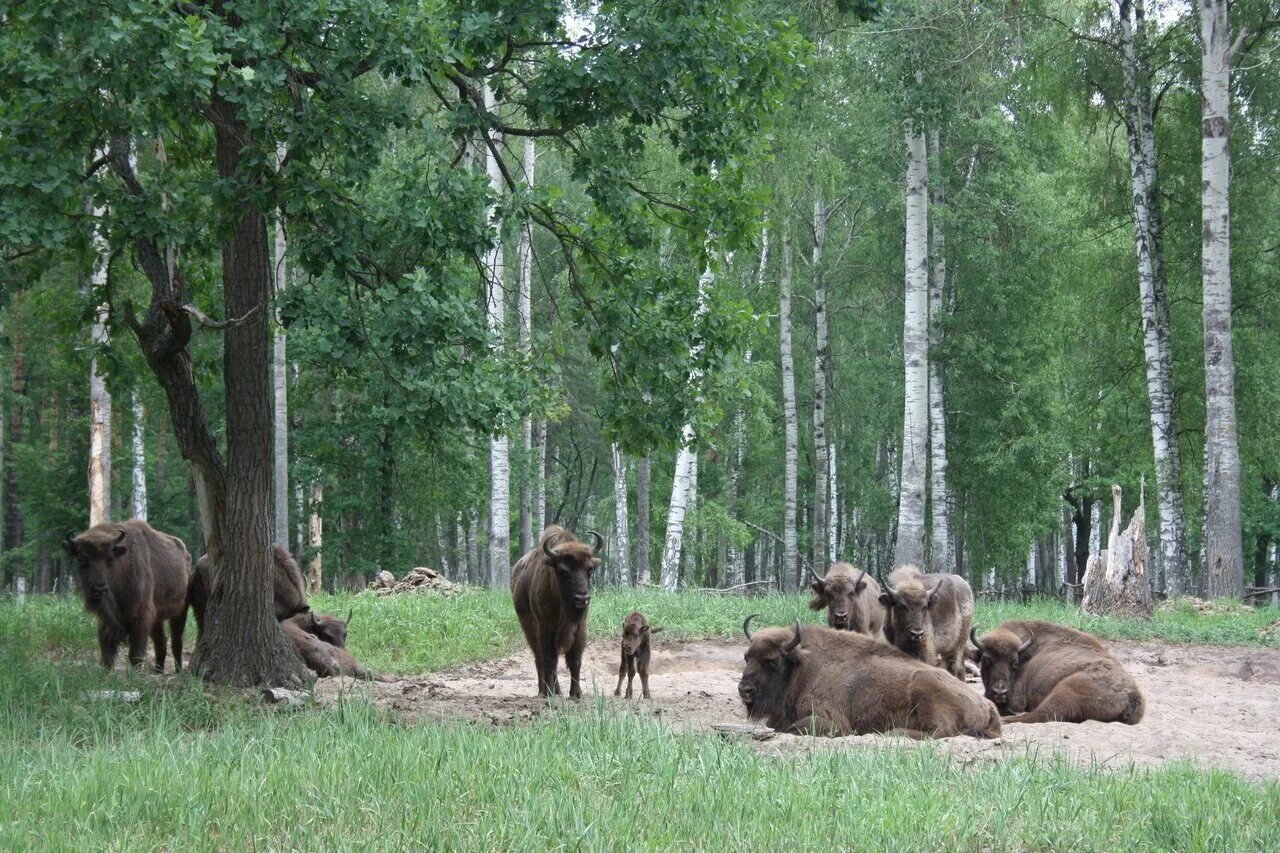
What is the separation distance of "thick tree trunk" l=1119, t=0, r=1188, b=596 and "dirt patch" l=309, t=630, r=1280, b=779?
7.90 meters

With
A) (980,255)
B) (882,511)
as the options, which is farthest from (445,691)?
(882,511)

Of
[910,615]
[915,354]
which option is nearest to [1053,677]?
[910,615]

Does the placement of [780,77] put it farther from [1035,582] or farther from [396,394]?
[1035,582]

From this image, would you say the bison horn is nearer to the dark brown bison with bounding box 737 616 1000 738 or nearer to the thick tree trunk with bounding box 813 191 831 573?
the dark brown bison with bounding box 737 616 1000 738

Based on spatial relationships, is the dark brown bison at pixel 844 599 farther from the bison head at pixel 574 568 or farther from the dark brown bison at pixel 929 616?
the bison head at pixel 574 568

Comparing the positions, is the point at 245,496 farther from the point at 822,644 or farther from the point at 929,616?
the point at 929,616

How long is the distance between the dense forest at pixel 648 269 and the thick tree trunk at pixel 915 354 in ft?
0.25

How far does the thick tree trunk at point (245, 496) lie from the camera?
35.7ft

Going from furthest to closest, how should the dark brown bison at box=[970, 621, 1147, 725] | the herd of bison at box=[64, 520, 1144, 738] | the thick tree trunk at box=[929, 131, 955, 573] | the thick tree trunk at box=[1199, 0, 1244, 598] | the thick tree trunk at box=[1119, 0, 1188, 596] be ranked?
the thick tree trunk at box=[929, 131, 955, 573] < the thick tree trunk at box=[1119, 0, 1188, 596] < the thick tree trunk at box=[1199, 0, 1244, 598] < the dark brown bison at box=[970, 621, 1147, 725] < the herd of bison at box=[64, 520, 1144, 738]

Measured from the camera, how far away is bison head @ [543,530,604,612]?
11531 mm

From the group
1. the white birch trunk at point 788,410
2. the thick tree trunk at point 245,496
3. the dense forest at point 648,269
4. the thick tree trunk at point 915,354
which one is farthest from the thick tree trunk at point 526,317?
the thick tree trunk at point 245,496

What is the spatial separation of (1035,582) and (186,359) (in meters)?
47.8

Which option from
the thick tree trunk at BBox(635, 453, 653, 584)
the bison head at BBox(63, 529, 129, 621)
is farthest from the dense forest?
the bison head at BBox(63, 529, 129, 621)

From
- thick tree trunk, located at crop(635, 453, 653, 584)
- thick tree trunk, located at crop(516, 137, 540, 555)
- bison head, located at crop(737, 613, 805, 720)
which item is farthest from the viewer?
thick tree trunk, located at crop(635, 453, 653, 584)
